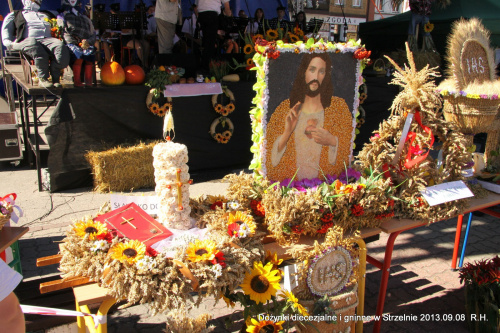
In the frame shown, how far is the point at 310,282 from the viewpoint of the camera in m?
2.24

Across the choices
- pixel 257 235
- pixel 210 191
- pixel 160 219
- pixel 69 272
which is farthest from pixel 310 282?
pixel 210 191

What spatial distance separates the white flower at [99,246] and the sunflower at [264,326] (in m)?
0.84

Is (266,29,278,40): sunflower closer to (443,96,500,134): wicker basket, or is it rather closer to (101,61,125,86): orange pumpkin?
(101,61,125,86): orange pumpkin

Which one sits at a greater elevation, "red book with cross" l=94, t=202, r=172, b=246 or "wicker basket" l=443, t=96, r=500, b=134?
"wicker basket" l=443, t=96, r=500, b=134

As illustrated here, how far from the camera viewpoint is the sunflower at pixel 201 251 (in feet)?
6.22

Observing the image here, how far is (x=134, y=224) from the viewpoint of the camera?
214cm

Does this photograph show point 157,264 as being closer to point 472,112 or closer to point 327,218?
point 327,218

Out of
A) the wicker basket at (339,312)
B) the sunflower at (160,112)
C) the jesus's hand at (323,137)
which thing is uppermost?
the jesus's hand at (323,137)

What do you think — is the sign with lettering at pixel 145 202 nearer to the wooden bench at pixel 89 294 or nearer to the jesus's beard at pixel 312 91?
the wooden bench at pixel 89 294

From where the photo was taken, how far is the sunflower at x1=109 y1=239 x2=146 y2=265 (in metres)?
1.82

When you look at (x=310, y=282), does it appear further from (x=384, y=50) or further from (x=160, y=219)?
(x=384, y=50)

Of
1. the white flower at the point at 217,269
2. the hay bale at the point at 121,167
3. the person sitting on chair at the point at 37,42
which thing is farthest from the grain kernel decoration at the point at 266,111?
the person sitting on chair at the point at 37,42

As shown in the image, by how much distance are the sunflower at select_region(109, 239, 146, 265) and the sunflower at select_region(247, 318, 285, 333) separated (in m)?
0.71

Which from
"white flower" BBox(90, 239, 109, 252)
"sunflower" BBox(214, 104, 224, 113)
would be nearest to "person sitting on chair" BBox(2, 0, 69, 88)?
"sunflower" BBox(214, 104, 224, 113)
